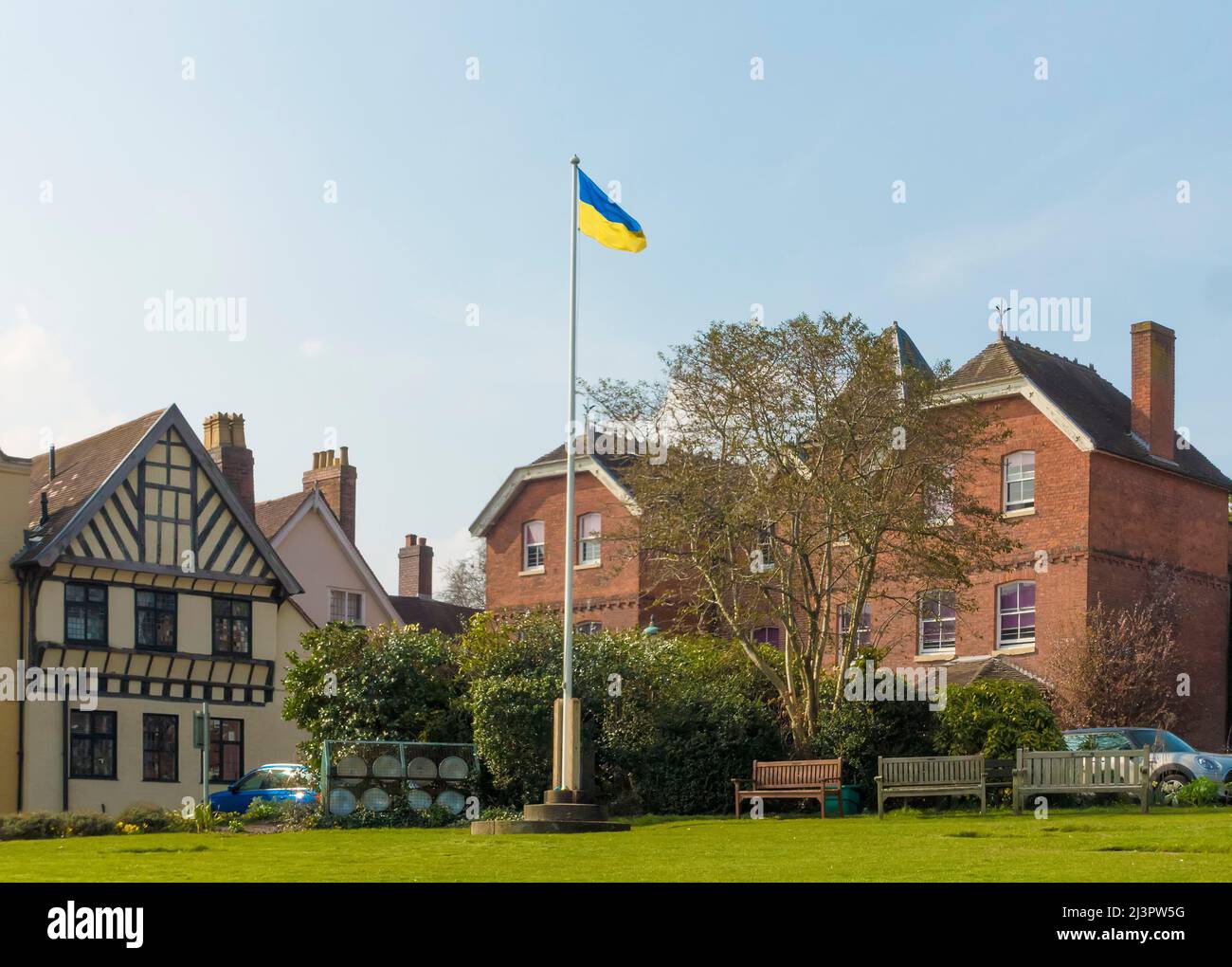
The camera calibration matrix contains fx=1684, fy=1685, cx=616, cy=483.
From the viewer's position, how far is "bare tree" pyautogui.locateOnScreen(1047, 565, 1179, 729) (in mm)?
37188

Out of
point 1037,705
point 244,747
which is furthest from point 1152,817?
point 244,747

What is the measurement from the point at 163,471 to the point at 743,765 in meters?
18.5

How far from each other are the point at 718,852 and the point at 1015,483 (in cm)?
2426

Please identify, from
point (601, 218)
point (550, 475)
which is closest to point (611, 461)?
point (550, 475)

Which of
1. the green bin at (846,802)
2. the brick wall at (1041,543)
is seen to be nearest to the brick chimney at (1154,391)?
the brick wall at (1041,543)

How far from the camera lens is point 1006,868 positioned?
48.5 feet

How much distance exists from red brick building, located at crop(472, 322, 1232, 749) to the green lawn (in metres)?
15.5

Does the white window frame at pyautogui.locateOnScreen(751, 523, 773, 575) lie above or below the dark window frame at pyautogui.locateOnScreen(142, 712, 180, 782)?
above

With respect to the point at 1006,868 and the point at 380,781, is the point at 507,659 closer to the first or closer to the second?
the point at 380,781

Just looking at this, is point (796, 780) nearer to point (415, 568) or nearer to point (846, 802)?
point (846, 802)

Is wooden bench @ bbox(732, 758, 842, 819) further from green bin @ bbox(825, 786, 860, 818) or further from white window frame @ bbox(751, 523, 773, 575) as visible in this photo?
white window frame @ bbox(751, 523, 773, 575)

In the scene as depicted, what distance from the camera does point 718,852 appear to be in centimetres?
1812

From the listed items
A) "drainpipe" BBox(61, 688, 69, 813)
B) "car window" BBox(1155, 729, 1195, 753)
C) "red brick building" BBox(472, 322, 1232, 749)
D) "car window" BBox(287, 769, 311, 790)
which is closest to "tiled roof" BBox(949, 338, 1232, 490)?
"red brick building" BBox(472, 322, 1232, 749)

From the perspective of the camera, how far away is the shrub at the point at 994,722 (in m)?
26.6
